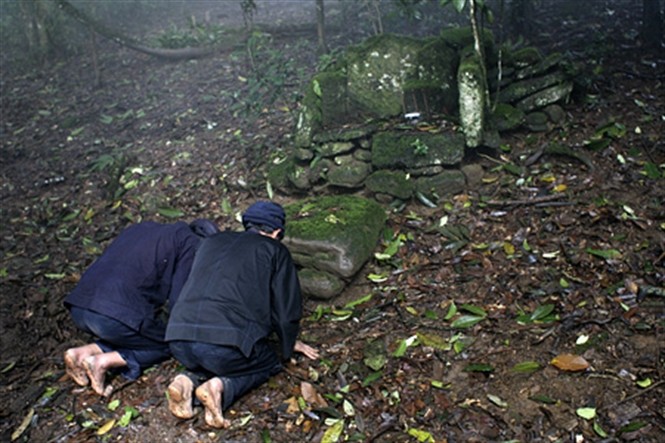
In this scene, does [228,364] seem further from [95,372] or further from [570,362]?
[570,362]

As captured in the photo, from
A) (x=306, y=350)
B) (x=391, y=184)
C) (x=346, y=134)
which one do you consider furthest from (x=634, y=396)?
(x=346, y=134)

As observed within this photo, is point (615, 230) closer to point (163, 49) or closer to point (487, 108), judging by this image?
point (487, 108)

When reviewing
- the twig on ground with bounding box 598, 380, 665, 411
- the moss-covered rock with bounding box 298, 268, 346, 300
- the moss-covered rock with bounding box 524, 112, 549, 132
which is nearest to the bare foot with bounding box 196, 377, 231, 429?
the moss-covered rock with bounding box 298, 268, 346, 300

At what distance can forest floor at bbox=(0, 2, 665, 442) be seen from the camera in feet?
12.4

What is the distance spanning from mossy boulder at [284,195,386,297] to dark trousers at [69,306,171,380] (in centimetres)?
146

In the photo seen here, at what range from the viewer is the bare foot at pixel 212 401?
374 centimetres

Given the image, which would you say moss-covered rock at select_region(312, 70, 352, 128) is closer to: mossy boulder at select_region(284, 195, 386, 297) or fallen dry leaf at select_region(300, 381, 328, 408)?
mossy boulder at select_region(284, 195, 386, 297)

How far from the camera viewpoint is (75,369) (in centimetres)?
426

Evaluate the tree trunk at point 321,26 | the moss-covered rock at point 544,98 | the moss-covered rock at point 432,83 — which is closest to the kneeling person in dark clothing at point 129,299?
the moss-covered rock at point 432,83

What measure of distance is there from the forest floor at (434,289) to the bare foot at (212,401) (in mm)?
92

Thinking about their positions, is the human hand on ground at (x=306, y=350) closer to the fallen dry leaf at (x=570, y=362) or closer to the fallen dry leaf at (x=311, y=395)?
the fallen dry leaf at (x=311, y=395)

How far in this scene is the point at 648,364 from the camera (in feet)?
12.4

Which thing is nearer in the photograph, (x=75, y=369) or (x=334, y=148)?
(x=75, y=369)

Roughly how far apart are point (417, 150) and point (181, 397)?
384 cm
